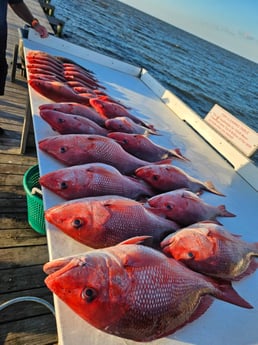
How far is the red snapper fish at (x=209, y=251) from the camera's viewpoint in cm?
145

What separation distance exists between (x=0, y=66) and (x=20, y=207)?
181 cm

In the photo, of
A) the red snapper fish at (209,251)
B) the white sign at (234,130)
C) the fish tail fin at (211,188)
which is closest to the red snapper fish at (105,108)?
the fish tail fin at (211,188)

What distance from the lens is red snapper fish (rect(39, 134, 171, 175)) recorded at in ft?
6.54

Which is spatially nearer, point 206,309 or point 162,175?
point 206,309

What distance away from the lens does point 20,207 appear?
123 inches

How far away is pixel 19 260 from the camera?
2.60 metres

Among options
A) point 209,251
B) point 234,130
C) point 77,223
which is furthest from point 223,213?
point 234,130

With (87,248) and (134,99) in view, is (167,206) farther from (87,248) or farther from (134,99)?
(134,99)

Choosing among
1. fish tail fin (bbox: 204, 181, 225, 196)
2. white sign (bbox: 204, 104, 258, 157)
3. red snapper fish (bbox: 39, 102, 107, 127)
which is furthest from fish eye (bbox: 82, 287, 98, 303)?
white sign (bbox: 204, 104, 258, 157)

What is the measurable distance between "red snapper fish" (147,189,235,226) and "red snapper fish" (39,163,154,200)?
0.20 metres

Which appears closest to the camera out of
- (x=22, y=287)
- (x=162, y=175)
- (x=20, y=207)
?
(x=162, y=175)

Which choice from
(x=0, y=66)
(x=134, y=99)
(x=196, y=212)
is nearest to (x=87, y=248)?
(x=196, y=212)

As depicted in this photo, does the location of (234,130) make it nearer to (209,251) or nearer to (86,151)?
(86,151)

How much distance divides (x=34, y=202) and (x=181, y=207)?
1426mm
